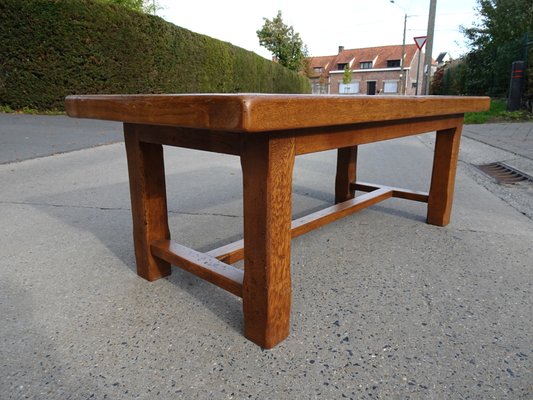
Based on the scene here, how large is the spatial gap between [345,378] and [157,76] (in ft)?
30.4

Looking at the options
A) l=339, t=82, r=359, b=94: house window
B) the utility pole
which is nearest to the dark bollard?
the utility pole

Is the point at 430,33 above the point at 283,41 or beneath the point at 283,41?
beneath

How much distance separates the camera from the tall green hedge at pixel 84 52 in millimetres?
6973

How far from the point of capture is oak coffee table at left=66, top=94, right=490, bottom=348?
866 mm

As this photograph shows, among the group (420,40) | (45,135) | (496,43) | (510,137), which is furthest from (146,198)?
(496,43)

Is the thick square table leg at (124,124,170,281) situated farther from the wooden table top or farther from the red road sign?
the red road sign

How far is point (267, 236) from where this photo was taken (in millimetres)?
1040

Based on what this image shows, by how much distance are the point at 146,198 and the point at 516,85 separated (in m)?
10.9

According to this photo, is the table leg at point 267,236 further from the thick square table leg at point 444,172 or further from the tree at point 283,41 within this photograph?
the tree at point 283,41

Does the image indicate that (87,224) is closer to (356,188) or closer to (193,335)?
(193,335)

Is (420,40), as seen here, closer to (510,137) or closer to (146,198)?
(510,137)

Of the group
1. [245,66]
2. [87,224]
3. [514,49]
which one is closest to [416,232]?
[87,224]

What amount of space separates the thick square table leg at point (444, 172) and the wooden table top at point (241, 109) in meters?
0.86

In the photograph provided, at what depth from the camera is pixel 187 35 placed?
31.9 ft
